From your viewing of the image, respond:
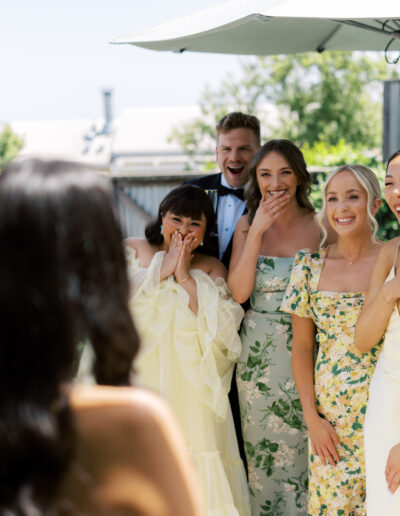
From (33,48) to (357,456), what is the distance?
52.7 meters

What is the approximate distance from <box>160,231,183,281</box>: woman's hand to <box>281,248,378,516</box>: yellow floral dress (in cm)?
69

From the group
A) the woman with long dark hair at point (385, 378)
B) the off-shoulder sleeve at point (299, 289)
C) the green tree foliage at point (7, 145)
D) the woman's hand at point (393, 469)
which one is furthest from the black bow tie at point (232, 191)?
the green tree foliage at point (7, 145)

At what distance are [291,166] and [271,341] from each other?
915mm

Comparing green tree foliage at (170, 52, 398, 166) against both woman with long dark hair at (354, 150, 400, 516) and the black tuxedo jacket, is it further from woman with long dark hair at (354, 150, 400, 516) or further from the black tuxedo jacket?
woman with long dark hair at (354, 150, 400, 516)

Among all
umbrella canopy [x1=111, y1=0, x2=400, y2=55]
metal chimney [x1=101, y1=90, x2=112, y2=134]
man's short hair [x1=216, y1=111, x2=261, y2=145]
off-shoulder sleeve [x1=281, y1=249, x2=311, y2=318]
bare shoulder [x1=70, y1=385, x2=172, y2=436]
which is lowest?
off-shoulder sleeve [x1=281, y1=249, x2=311, y2=318]

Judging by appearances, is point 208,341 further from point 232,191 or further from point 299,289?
point 232,191

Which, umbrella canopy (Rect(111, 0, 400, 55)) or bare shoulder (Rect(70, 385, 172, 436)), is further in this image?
umbrella canopy (Rect(111, 0, 400, 55))

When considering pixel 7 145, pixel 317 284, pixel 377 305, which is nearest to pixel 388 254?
pixel 377 305

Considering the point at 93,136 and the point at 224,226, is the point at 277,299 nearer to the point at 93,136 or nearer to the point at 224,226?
the point at 224,226

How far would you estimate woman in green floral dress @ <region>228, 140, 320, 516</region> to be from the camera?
3418 millimetres

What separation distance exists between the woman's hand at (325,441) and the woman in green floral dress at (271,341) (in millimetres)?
352

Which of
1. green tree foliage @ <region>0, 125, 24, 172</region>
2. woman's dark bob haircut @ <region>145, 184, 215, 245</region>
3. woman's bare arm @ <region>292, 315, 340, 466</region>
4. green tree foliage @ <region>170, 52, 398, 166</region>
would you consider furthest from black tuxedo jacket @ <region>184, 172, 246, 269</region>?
green tree foliage @ <region>0, 125, 24, 172</region>

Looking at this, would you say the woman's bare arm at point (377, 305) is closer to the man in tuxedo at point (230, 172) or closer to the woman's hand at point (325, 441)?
the woman's hand at point (325, 441)

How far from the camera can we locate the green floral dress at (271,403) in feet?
11.2
